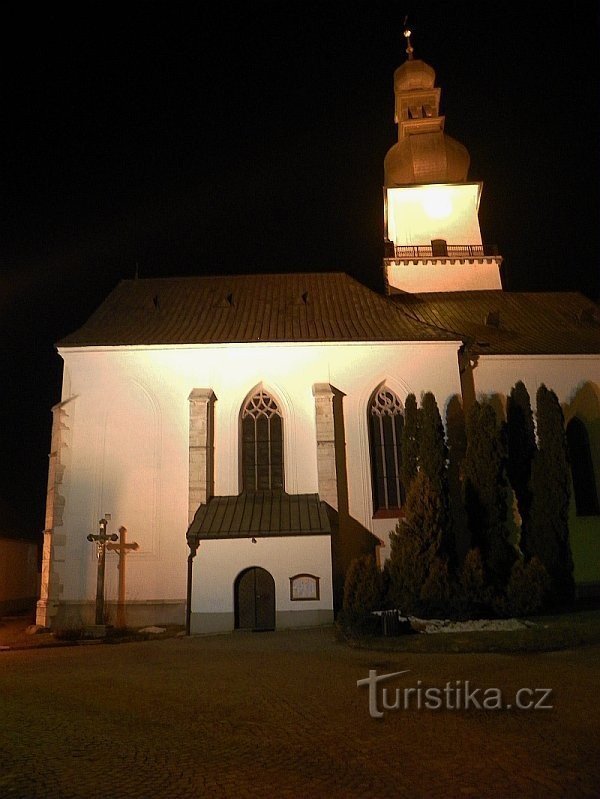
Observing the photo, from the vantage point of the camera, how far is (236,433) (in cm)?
2028

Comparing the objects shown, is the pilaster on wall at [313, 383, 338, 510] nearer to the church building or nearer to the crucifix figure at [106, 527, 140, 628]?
the church building

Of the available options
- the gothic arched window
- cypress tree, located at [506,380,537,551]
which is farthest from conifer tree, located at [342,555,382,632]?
the gothic arched window

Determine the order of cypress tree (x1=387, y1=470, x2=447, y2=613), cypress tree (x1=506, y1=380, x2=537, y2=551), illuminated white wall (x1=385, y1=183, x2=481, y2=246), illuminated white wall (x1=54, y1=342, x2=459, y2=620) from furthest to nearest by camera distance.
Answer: illuminated white wall (x1=385, y1=183, x2=481, y2=246), cypress tree (x1=506, y1=380, x2=537, y2=551), illuminated white wall (x1=54, y1=342, x2=459, y2=620), cypress tree (x1=387, y1=470, x2=447, y2=613)

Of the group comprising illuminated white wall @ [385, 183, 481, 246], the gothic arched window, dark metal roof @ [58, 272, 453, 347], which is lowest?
the gothic arched window

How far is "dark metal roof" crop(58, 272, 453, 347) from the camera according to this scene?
2130cm

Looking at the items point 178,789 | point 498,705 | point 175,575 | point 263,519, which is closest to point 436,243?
point 263,519

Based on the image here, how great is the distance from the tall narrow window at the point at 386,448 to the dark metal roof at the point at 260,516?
7.74 ft

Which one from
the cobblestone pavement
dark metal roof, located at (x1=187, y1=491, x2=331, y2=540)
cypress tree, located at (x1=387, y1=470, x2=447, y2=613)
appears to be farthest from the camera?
dark metal roof, located at (x1=187, y1=491, x2=331, y2=540)

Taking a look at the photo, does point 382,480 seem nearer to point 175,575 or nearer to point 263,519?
point 263,519

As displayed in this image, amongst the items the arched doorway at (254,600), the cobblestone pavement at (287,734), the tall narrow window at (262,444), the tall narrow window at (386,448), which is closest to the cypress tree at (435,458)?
the tall narrow window at (386,448)

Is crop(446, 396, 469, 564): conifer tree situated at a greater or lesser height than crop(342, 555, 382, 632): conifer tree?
greater

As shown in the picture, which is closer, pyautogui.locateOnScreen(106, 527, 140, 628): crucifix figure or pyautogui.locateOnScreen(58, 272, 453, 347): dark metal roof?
pyautogui.locateOnScreen(106, 527, 140, 628): crucifix figure

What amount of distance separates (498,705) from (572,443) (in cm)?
1685

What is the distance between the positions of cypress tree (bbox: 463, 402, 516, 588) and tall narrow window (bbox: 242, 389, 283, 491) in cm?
605
